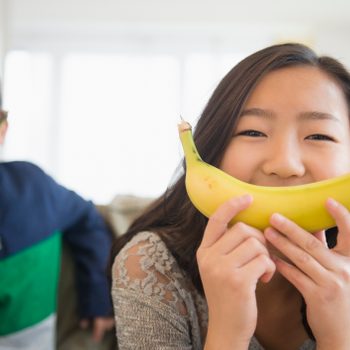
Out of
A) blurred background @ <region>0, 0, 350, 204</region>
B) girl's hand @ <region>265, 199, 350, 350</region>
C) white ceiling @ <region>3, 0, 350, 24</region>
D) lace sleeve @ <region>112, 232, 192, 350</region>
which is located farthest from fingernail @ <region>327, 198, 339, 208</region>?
blurred background @ <region>0, 0, 350, 204</region>

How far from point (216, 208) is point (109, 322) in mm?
850

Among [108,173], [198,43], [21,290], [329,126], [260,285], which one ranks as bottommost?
[108,173]

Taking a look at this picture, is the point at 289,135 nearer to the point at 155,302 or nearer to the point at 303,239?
the point at 303,239

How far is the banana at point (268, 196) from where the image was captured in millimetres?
638

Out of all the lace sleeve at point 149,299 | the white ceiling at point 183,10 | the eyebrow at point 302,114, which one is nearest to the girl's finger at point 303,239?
the eyebrow at point 302,114

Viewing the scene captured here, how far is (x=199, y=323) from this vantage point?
952 millimetres

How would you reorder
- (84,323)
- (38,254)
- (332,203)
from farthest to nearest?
(84,323) < (38,254) < (332,203)

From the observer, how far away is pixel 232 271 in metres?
0.67

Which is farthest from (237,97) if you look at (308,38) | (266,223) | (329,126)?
(308,38)

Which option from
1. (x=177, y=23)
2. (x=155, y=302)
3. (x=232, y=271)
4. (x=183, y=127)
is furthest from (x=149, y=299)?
(x=177, y=23)

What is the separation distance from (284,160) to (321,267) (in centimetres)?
19

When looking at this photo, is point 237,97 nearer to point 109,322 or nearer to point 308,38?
point 109,322

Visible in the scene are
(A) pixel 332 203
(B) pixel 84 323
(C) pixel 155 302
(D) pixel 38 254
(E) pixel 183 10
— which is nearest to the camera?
(A) pixel 332 203

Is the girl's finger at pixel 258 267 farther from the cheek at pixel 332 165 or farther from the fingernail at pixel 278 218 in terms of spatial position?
the cheek at pixel 332 165
